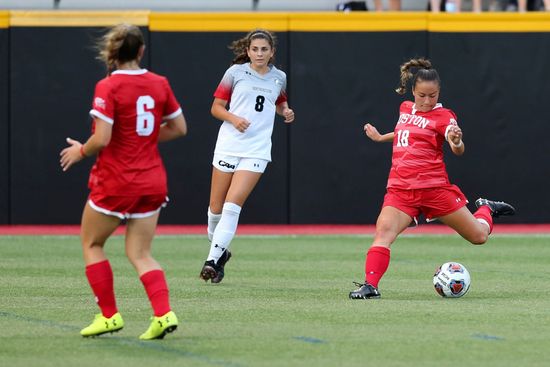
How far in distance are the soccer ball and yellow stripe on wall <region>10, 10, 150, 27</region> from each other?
9.91m

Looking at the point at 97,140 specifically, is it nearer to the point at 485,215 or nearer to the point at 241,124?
the point at 241,124

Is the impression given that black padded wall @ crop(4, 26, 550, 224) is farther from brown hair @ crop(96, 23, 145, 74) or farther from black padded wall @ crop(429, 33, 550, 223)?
brown hair @ crop(96, 23, 145, 74)

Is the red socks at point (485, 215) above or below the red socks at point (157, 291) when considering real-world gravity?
below

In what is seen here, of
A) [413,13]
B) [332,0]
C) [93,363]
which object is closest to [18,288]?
[93,363]

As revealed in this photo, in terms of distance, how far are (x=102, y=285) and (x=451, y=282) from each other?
11.7 ft

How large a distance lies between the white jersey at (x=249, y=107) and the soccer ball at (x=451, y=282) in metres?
2.20

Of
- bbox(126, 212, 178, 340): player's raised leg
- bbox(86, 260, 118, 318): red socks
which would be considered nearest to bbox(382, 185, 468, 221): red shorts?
bbox(126, 212, 178, 340): player's raised leg

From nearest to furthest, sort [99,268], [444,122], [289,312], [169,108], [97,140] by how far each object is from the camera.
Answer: [97,140] < [99,268] < [169,108] < [289,312] < [444,122]

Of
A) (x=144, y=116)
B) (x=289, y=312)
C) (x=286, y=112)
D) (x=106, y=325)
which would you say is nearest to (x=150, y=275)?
(x=106, y=325)

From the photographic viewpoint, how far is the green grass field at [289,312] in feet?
24.9

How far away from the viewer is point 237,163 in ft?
39.4

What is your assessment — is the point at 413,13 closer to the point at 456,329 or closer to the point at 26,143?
the point at 26,143

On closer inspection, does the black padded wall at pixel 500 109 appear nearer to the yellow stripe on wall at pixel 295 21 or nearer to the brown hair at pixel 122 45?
the yellow stripe on wall at pixel 295 21

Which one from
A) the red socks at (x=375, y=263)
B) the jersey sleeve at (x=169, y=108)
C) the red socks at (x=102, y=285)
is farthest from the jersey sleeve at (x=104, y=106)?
the red socks at (x=375, y=263)
